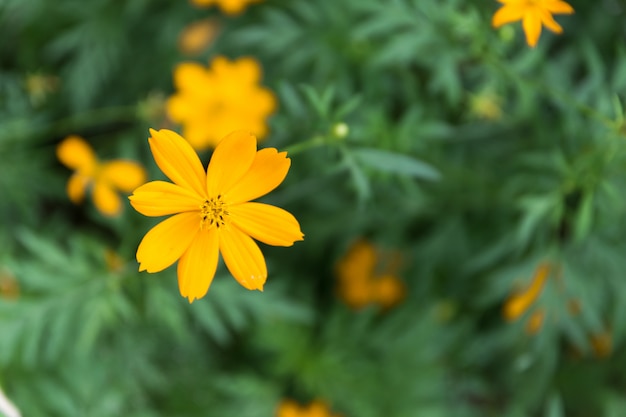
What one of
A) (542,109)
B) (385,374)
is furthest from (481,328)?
(542,109)

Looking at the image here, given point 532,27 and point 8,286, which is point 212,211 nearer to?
point 532,27

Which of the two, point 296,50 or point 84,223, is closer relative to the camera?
point 296,50

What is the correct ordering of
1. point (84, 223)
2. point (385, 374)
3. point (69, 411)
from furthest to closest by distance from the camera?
point (84, 223) < point (385, 374) < point (69, 411)

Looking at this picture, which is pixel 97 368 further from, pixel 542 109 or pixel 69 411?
pixel 542 109

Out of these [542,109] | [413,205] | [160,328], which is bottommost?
[160,328]

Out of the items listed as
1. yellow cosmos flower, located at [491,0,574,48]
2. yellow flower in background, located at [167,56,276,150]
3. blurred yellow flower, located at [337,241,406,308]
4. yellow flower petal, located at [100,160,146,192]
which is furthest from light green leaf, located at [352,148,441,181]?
blurred yellow flower, located at [337,241,406,308]

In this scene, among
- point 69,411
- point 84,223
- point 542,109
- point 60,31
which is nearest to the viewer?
point 69,411
